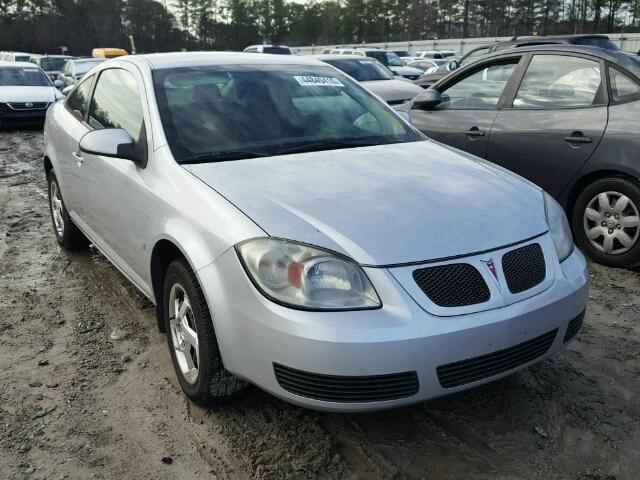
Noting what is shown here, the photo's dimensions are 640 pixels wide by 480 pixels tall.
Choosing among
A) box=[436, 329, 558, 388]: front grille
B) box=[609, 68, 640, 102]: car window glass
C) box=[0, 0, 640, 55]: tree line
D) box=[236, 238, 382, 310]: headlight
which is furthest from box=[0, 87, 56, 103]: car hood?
box=[0, 0, 640, 55]: tree line

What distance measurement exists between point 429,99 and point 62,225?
3.30 m

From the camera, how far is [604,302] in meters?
4.12

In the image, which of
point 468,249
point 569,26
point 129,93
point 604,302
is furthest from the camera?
point 569,26

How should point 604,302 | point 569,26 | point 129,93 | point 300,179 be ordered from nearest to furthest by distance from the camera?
point 300,179 → point 129,93 → point 604,302 → point 569,26

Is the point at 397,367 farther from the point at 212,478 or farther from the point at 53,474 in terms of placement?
the point at 53,474

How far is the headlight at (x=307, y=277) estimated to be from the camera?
7.59 ft

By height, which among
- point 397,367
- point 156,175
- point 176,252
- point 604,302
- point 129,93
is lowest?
point 604,302

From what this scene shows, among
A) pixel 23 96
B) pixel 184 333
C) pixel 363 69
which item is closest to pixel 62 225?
pixel 184 333

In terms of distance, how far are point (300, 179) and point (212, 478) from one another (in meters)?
1.32

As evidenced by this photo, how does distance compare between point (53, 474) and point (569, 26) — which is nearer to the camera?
point (53, 474)

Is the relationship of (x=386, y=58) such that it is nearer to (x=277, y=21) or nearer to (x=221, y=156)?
(x=221, y=156)

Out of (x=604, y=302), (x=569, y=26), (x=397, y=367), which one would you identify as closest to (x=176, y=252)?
(x=397, y=367)

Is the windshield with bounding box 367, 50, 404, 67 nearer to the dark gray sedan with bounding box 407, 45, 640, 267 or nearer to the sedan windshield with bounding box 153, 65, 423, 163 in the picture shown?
the dark gray sedan with bounding box 407, 45, 640, 267

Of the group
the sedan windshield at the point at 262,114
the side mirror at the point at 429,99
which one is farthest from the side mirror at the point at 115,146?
the side mirror at the point at 429,99
